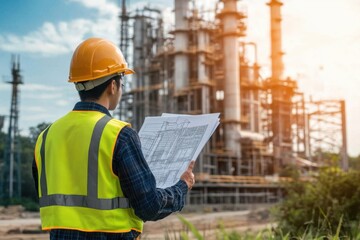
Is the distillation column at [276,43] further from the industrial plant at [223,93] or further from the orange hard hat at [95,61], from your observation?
the orange hard hat at [95,61]

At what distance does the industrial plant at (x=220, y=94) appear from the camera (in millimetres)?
39688

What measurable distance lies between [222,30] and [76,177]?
1582 inches

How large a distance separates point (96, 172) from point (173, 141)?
535mm

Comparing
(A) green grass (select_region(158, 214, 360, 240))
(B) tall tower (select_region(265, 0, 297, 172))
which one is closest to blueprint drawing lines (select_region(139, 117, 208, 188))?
(A) green grass (select_region(158, 214, 360, 240))

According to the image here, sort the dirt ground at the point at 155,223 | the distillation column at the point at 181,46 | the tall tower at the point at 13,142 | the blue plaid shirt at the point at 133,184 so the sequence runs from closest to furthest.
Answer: the blue plaid shirt at the point at 133,184
the dirt ground at the point at 155,223
the tall tower at the point at 13,142
the distillation column at the point at 181,46

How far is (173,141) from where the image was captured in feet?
8.69

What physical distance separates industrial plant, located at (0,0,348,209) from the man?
111 ft

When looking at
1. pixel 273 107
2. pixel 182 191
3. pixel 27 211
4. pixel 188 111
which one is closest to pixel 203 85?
pixel 188 111

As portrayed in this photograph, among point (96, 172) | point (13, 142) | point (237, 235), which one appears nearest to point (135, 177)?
point (96, 172)

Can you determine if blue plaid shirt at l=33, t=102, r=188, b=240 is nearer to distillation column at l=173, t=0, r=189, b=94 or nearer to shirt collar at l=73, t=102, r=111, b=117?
shirt collar at l=73, t=102, r=111, b=117

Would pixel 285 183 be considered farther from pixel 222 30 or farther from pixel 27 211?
pixel 222 30

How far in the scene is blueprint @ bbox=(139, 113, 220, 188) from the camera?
8.25 feet

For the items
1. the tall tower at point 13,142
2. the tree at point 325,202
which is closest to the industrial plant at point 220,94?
the tall tower at point 13,142

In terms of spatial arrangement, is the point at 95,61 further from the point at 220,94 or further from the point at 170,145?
the point at 220,94
